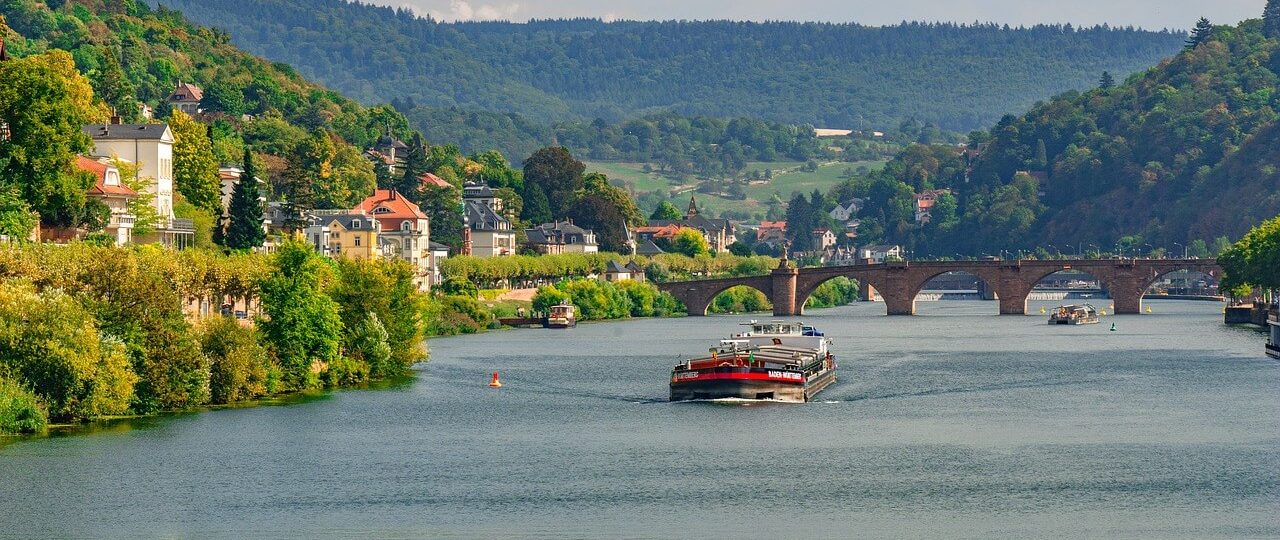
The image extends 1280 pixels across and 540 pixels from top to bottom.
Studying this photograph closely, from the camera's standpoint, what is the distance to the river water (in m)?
58.9

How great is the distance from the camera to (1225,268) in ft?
586

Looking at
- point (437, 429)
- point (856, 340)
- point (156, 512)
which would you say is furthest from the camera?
point (856, 340)

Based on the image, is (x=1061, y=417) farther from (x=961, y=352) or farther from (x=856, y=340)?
(x=856, y=340)

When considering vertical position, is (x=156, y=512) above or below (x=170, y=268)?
below

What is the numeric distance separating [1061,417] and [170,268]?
35.4m

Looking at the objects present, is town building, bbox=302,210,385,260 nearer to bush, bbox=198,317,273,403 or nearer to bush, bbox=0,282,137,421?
bush, bbox=198,317,273,403

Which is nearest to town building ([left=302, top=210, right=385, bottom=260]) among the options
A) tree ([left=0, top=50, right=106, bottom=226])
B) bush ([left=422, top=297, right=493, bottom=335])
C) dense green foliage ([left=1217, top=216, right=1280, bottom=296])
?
bush ([left=422, top=297, right=493, bottom=335])

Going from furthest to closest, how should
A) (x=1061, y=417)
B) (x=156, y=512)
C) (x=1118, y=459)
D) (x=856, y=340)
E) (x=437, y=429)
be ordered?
(x=856, y=340) → (x=1061, y=417) → (x=437, y=429) → (x=1118, y=459) → (x=156, y=512)

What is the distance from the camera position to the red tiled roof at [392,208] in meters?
181

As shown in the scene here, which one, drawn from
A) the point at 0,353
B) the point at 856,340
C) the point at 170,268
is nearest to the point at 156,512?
the point at 0,353

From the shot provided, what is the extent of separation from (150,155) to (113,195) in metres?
11.9

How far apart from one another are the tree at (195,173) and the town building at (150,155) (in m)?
8.68

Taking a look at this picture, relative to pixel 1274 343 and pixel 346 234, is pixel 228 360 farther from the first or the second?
pixel 346 234

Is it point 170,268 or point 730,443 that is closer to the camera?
point 730,443
